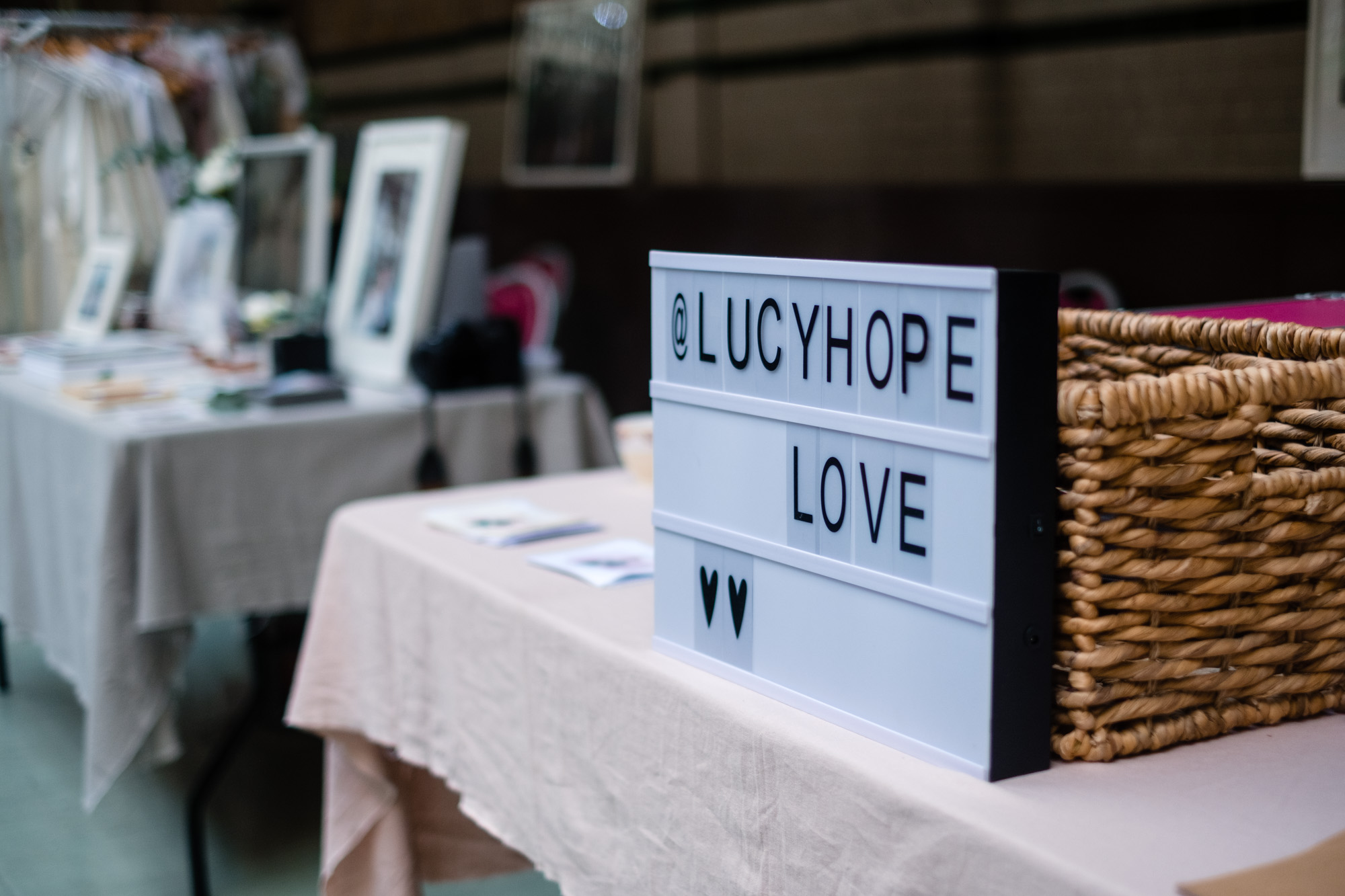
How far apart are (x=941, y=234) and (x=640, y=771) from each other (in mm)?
2400

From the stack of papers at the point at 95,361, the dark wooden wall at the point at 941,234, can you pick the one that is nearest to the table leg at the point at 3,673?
the stack of papers at the point at 95,361

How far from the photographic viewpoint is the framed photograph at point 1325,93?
217cm

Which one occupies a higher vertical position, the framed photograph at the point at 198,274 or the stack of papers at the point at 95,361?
the framed photograph at the point at 198,274

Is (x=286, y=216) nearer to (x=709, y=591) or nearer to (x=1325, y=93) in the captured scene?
(x=1325, y=93)

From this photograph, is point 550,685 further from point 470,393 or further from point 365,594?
point 470,393

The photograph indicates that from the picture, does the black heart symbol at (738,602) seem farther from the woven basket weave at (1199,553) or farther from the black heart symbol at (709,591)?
the woven basket weave at (1199,553)

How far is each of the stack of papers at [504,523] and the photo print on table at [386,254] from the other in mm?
1196

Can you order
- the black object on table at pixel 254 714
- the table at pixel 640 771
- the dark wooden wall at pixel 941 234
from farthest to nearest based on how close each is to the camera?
the dark wooden wall at pixel 941 234
the black object on table at pixel 254 714
the table at pixel 640 771

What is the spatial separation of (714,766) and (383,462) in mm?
1641

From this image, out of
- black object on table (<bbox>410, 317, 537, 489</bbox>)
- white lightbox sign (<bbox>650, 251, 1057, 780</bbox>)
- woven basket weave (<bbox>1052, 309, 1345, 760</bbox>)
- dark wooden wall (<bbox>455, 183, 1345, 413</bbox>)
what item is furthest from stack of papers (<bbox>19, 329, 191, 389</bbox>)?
woven basket weave (<bbox>1052, 309, 1345, 760</bbox>)

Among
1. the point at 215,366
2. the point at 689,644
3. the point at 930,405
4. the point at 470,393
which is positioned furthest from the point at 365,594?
A: the point at 215,366

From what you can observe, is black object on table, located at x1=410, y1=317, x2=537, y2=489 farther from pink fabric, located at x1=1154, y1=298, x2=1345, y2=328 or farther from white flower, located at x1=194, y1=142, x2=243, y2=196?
pink fabric, located at x1=1154, y1=298, x2=1345, y2=328

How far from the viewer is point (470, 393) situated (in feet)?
8.50

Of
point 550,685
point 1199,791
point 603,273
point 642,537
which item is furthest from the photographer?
point 603,273
